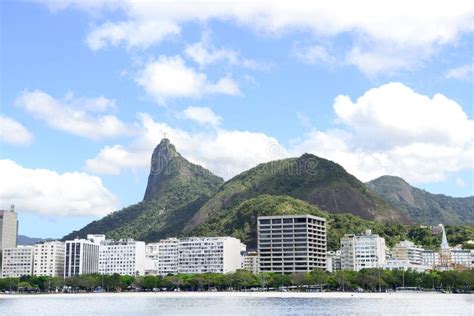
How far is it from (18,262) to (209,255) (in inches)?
2206

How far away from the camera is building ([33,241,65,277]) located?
19262cm

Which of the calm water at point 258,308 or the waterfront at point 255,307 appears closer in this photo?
A: the calm water at point 258,308

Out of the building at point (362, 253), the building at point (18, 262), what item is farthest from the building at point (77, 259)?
the building at point (362, 253)

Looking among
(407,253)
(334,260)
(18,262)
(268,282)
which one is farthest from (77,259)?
(407,253)

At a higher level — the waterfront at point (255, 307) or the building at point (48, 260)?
the building at point (48, 260)

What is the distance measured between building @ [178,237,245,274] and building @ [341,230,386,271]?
27747 mm

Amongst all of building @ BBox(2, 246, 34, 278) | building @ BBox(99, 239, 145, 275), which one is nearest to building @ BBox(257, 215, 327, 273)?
building @ BBox(99, 239, 145, 275)

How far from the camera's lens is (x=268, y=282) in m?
145

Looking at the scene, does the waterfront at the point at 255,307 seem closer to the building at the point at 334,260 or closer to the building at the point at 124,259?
the building at the point at 334,260

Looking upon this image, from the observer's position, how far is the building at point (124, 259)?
641 feet

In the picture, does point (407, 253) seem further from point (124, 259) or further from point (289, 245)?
point (124, 259)

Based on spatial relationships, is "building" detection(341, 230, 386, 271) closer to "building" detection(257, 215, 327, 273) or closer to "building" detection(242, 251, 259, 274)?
"building" detection(257, 215, 327, 273)

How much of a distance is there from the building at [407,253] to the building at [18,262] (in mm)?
98103

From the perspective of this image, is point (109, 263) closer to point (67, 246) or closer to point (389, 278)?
point (67, 246)
